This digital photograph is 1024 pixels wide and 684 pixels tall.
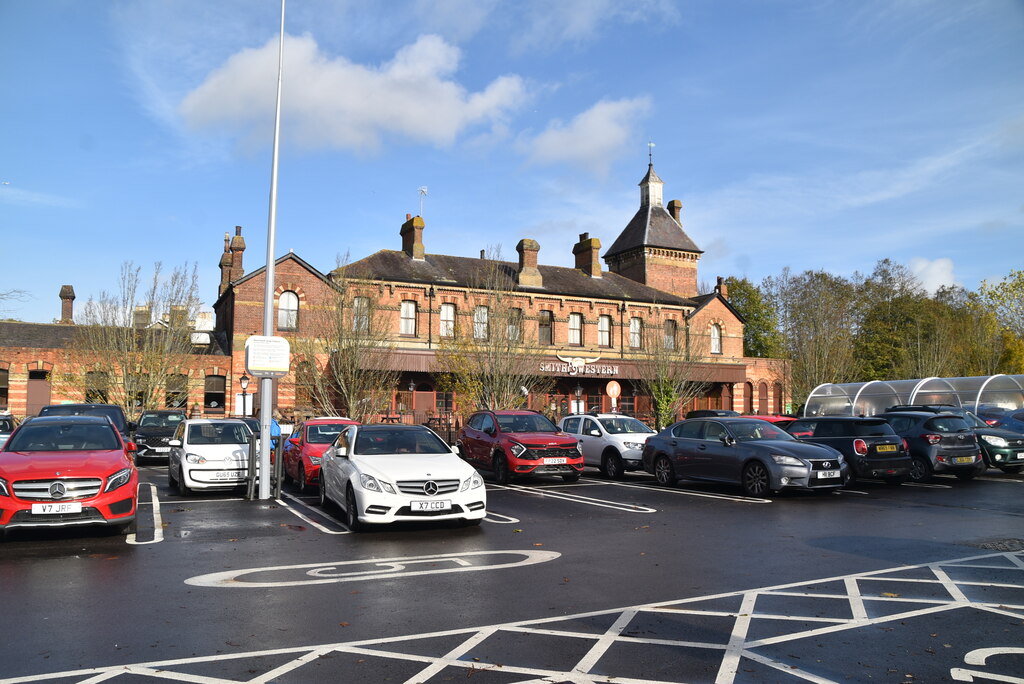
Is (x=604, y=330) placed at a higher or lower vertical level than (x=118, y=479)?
higher

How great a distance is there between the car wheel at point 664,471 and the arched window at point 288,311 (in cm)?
2723

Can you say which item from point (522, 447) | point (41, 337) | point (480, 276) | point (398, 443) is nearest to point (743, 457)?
point (522, 447)

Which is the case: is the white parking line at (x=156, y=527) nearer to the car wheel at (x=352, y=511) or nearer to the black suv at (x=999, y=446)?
the car wheel at (x=352, y=511)

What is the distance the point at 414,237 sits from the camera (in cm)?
4459

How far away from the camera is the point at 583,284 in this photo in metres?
48.0

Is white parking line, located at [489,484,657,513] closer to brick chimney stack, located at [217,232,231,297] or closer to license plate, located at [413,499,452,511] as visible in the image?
license plate, located at [413,499,452,511]

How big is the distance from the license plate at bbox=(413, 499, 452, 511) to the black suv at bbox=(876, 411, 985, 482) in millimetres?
11468

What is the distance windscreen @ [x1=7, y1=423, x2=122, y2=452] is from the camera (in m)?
10.8

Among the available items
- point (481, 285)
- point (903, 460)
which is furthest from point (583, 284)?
point (903, 460)

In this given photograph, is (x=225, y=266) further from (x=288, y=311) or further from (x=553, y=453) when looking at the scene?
(x=553, y=453)

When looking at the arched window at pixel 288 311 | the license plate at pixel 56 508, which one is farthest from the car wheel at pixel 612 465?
the arched window at pixel 288 311

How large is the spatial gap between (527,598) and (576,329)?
39873mm

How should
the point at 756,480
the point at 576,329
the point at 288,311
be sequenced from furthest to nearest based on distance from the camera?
the point at 576,329 → the point at 288,311 → the point at 756,480

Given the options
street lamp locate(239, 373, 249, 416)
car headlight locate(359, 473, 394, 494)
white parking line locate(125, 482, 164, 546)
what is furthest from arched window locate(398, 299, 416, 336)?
car headlight locate(359, 473, 394, 494)
